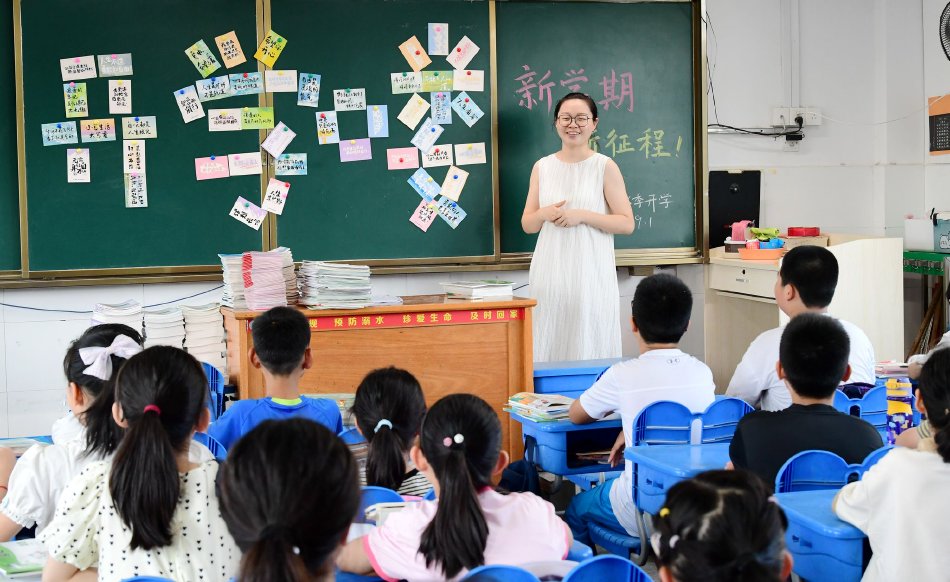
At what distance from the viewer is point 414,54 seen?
17.1 feet

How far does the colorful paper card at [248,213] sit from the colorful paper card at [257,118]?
0.36 metres

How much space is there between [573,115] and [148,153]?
2058 millimetres

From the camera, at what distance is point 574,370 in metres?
3.94

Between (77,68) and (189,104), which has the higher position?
(77,68)

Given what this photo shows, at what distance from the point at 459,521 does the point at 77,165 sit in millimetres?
3671

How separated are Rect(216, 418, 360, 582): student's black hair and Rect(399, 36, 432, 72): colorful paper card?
13.4 feet

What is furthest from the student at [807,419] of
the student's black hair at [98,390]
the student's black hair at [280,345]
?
the student's black hair at [98,390]

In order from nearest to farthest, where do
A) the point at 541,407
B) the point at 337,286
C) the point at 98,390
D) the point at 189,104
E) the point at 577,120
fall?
the point at 98,390
the point at 541,407
the point at 337,286
the point at 577,120
the point at 189,104

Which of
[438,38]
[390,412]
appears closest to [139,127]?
[438,38]

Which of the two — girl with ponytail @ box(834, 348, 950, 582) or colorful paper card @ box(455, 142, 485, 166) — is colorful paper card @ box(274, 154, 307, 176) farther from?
girl with ponytail @ box(834, 348, 950, 582)

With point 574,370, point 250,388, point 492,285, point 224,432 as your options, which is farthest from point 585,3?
point 224,432

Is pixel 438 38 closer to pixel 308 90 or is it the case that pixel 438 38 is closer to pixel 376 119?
pixel 376 119

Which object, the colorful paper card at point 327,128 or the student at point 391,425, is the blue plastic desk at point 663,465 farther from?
the colorful paper card at point 327,128

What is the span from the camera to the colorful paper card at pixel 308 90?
504 centimetres
